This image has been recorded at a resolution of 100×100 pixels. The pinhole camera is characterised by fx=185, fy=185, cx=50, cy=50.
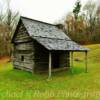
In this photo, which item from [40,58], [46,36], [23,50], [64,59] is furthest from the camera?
[64,59]

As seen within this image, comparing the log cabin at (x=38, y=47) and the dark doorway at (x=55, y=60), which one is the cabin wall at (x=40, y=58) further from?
the dark doorway at (x=55, y=60)

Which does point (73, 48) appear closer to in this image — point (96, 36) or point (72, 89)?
point (72, 89)

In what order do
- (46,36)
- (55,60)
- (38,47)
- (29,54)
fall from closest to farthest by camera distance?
(38,47) < (29,54) < (46,36) < (55,60)

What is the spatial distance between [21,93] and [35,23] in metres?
12.8

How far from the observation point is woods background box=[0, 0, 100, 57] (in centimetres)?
4875

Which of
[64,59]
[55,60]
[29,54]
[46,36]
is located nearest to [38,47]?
[29,54]

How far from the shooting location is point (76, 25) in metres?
59.8

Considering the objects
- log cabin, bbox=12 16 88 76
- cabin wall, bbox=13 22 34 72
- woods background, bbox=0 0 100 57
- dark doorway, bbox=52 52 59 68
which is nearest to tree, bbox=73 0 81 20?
woods background, bbox=0 0 100 57

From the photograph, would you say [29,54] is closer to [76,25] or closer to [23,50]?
[23,50]

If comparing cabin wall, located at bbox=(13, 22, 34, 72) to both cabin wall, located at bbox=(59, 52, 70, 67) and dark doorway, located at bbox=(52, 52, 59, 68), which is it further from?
cabin wall, located at bbox=(59, 52, 70, 67)

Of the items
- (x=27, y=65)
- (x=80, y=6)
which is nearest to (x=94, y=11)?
(x=80, y=6)

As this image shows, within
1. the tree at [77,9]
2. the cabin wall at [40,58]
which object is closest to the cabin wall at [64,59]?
the cabin wall at [40,58]

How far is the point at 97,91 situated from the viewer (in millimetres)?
14078

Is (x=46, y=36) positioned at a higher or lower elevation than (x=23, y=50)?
higher
